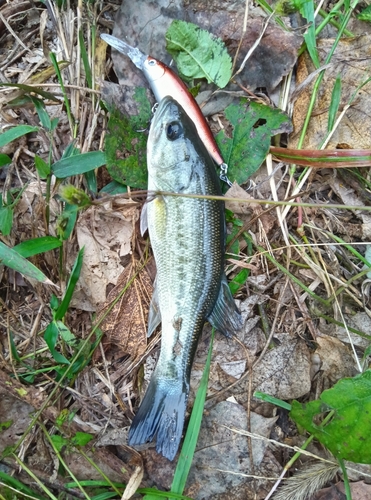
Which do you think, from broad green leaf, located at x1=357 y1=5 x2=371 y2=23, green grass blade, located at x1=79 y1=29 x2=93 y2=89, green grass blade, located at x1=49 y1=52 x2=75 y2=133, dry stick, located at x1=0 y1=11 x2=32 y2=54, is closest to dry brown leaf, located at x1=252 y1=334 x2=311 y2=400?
green grass blade, located at x1=49 y1=52 x2=75 y2=133

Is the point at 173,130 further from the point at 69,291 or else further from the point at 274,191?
the point at 69,291

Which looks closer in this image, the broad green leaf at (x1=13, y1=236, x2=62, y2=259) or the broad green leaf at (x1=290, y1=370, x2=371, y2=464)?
the broad green leaf at (x1=290, y1=370, x2=371, y2=464)

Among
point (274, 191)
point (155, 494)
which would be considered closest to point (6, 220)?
point (274, 191)

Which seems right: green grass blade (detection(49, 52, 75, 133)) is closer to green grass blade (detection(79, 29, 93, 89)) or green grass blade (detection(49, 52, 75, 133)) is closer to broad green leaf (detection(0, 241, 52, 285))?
green grass blade (detection(79, 29, 93, 89))

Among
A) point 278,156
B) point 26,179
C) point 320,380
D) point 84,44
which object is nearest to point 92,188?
point 26,179

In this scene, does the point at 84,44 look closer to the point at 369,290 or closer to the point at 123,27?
the point at 123,27

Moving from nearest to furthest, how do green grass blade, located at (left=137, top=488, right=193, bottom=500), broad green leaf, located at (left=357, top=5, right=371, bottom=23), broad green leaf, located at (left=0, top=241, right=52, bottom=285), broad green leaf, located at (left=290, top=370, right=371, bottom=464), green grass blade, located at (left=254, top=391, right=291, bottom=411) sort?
broad green leaf, located at (left=290, top=370, right=371, bottom=464)
green grass blade, located at (left=137, top=488, right=193, bottom=500)
broad green leaf, located at (left=0, top=241, right=52, bottom=285)
green grass blade, located at (left=254, top=391, right=291, bottom=411)
broad green leaf, located at (left=357, top=5, right=371, bottom=23)

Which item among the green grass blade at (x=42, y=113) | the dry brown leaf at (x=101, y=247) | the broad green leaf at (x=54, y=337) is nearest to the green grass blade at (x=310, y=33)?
the dry brown leaf at (x=101, y=247)

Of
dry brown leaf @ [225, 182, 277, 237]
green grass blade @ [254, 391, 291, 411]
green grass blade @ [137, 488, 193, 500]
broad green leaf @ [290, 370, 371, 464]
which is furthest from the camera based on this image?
dry brown leaf @ [225, 182, 277, 237]
